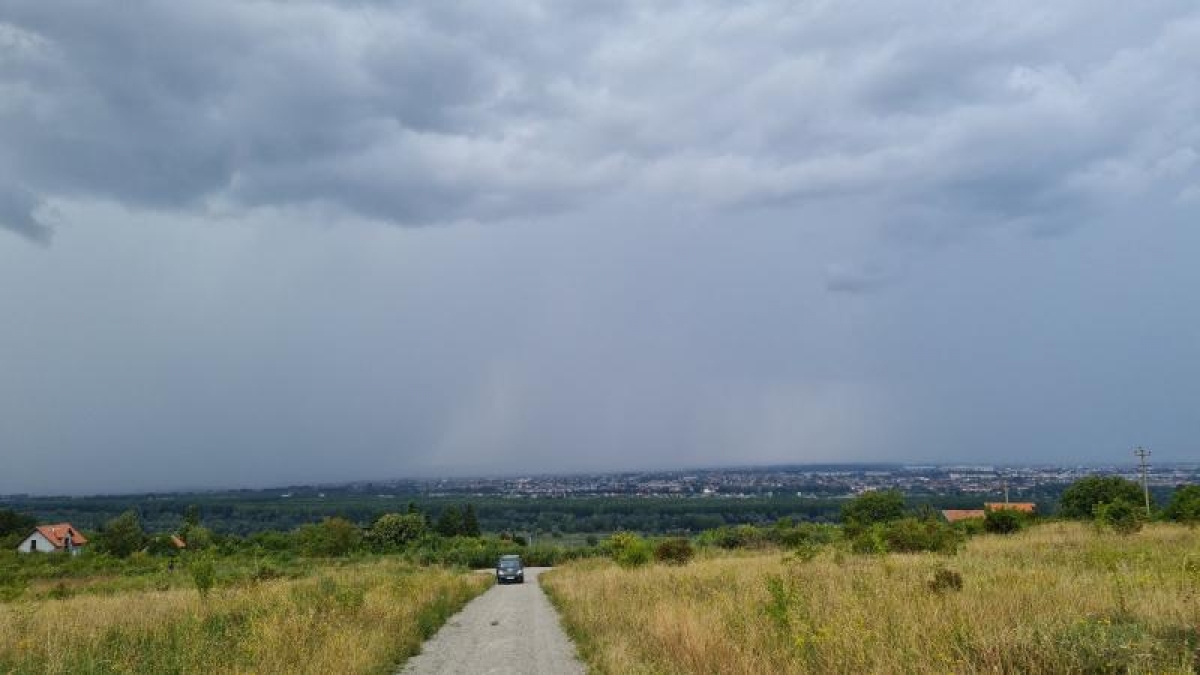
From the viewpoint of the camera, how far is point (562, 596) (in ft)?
87.6

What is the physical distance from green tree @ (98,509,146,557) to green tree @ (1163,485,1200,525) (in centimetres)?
8813

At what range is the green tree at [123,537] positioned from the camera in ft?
256

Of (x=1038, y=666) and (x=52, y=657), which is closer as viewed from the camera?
(x=1038, y=666)

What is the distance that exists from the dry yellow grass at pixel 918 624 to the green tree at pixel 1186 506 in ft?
103

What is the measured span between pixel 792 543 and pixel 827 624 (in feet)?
160

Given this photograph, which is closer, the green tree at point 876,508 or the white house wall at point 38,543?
the green tree at point 876,508

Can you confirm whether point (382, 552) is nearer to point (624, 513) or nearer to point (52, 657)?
point (52, 657)

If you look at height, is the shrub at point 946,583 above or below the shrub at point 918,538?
above

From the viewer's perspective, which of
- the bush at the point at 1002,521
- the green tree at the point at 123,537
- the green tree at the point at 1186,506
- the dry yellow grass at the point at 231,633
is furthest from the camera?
the green tree at the point at 123,537

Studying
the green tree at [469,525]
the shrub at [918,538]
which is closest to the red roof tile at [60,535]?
the green tree at [469,525]

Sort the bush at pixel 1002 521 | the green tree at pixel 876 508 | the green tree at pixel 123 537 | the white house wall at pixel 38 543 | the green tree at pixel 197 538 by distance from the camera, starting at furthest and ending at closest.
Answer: the white house wall at pixel 38 543
the green tree at pixel 876 508
the green tree at pixel 197 538
the green tree at pixel 123 537
the bush at pixel 1002 521

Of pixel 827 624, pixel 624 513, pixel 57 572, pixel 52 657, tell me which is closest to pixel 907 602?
pixel 827 624

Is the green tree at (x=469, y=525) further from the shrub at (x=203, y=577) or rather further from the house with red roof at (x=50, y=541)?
the shrub at (x=203, y=577)

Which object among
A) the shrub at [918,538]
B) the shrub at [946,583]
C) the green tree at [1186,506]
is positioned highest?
the shrub at [946,583]
